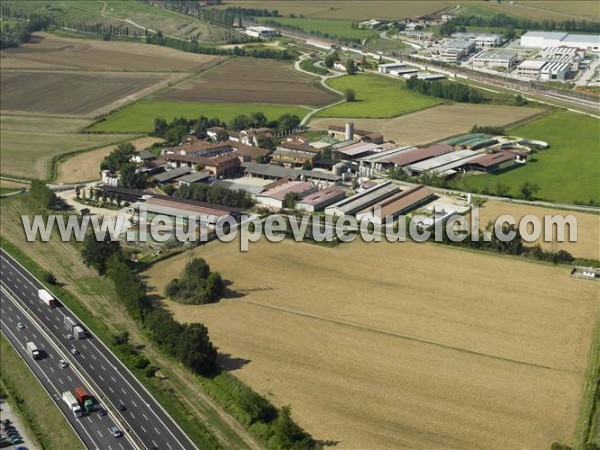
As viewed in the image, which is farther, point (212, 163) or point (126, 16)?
point (126, 16)

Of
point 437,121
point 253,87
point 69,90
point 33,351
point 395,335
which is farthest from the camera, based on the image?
point 253,87

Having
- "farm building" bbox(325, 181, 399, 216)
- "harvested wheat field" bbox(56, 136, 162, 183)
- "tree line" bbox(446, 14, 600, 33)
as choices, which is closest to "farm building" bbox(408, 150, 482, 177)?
"farm building" bbox(325, 181, 399, 216)

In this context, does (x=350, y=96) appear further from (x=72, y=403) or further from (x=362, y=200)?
(x=72, y=403)

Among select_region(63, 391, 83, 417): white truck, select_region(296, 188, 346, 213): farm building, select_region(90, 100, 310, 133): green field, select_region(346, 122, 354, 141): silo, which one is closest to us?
select_region(63, 391, 83, 417): white truck

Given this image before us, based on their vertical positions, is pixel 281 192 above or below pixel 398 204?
below

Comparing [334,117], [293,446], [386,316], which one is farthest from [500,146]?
[293,446]

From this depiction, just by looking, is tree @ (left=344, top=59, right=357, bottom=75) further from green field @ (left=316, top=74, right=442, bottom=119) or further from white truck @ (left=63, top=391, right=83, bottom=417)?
white truck @ (left=63, top=391, right=83, bottom=417)

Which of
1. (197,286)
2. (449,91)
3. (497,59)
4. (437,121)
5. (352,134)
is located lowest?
(197,286)

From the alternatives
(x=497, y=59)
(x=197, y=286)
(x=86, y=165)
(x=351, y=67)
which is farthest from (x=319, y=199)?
(x=497, y=59)
